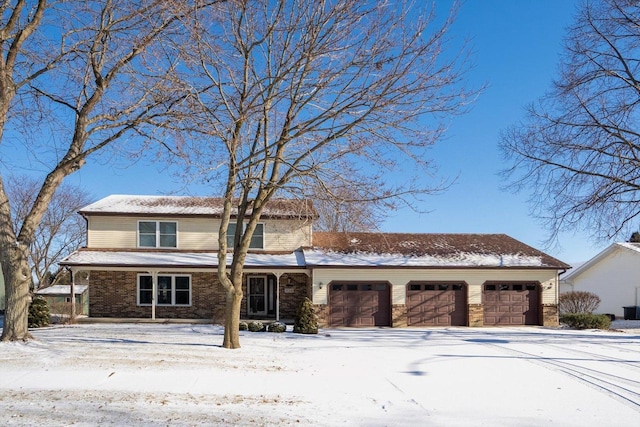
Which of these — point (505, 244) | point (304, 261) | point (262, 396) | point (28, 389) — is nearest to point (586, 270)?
point (505, 244)

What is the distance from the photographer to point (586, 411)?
26.2 feet

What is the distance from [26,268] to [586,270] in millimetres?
29053

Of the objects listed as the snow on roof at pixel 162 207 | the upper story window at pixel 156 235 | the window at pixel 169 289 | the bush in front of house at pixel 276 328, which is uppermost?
the snow on roof at pixel 162 207

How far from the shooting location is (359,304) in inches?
858

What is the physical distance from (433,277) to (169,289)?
10569mm

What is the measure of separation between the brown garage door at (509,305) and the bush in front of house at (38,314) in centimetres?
1620

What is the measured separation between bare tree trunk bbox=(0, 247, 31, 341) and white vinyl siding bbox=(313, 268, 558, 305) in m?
10.9

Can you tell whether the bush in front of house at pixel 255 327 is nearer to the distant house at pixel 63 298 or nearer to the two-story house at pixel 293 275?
the two-story house at pixel 293 275

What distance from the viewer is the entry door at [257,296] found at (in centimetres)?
2364

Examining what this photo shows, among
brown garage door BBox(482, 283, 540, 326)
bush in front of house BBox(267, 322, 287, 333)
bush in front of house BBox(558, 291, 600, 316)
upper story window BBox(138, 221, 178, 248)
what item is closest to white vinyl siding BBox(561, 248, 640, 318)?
bush in front of house BBox(558, 291, 600, 316)

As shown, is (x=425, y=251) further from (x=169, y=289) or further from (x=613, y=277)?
(x=613, y=277)

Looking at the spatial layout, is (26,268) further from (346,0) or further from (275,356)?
(346,0)

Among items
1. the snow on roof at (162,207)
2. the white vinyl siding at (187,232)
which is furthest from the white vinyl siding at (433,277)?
the snow on roof at (162,207)

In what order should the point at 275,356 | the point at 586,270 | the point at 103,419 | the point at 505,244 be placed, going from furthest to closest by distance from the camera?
1. the point at 586,270
2. the point at 505,244
3. the point at 275,356
4. the point at 103,419
